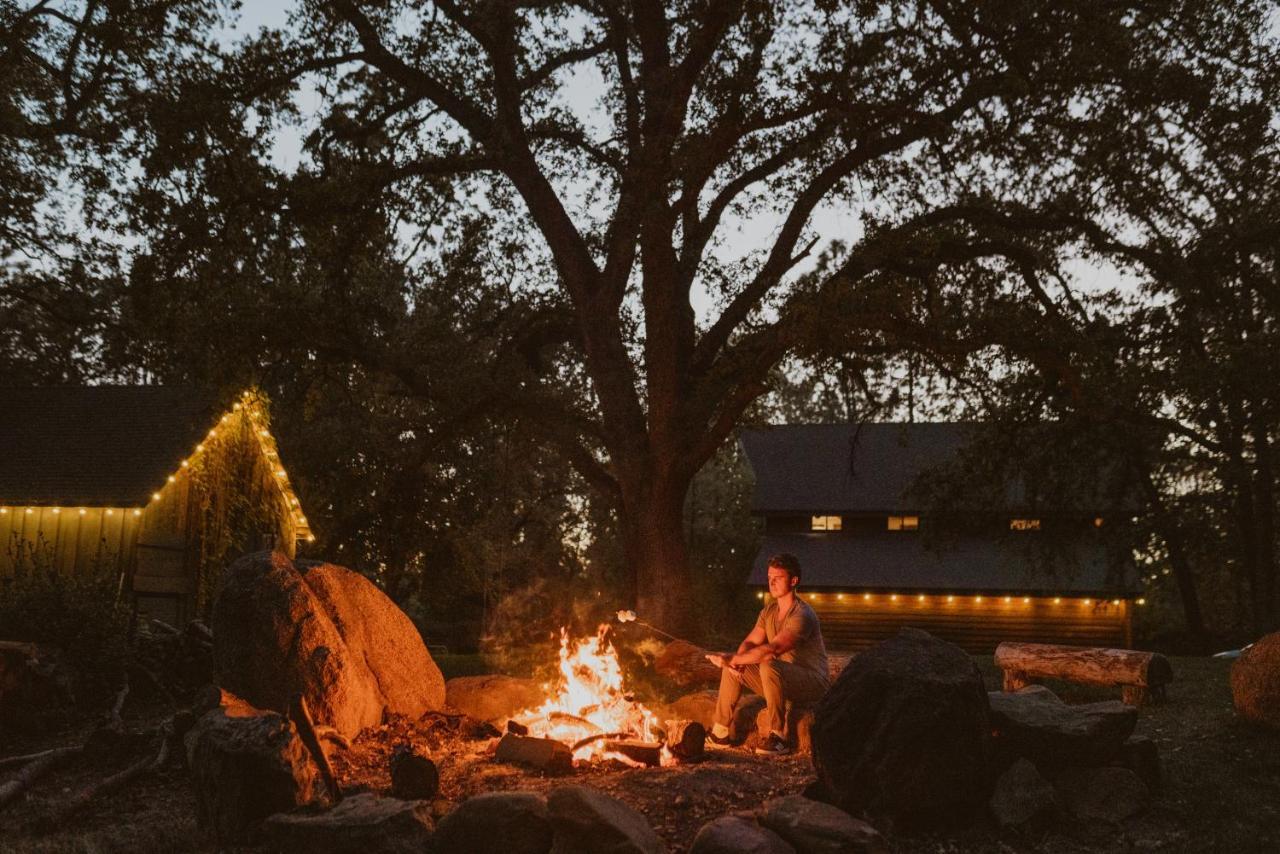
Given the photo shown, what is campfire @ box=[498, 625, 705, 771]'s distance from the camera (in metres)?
8.98

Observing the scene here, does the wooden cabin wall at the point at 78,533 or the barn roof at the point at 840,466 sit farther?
the barn roof at the point at 840,466

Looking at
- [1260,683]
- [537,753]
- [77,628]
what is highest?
[77,628]

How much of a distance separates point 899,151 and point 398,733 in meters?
12.1

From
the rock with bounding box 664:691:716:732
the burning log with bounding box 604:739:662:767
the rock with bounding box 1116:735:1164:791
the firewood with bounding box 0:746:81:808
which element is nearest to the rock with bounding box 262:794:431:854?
the burning log with bounding box 604:739:662:767

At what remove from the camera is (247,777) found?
721 cm

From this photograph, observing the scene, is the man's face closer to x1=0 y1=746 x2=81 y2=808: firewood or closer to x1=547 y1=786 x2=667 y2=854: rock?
x1=547 y1=786 x2=667 y2=854: rock

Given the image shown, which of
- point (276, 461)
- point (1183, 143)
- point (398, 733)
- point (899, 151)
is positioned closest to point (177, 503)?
point (276, 461)

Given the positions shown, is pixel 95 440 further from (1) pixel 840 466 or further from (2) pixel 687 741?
(1) pixel 840 466

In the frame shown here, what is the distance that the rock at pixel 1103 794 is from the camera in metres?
7.70

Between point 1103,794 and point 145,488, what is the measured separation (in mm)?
17951

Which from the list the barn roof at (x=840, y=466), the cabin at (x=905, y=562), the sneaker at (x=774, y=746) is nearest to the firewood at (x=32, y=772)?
the sneaker at (x=774, y=746)

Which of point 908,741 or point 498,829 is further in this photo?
point 908,741

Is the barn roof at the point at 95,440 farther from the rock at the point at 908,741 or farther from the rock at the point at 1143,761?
the rock at the point at 1143,761

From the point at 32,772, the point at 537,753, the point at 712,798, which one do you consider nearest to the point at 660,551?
the point at 537,753
